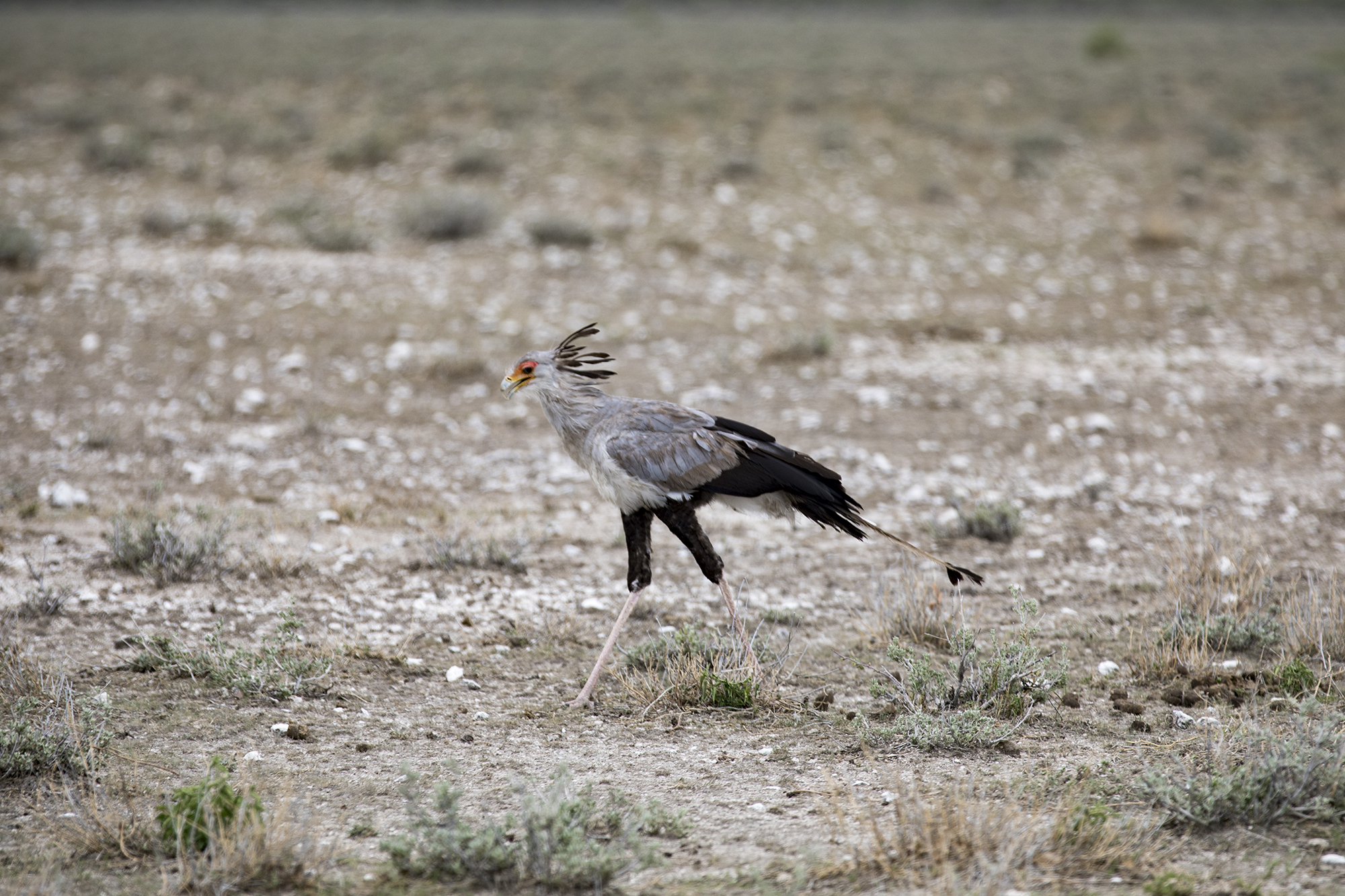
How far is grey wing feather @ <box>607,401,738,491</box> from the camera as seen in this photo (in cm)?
494

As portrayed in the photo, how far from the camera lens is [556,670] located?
545cm

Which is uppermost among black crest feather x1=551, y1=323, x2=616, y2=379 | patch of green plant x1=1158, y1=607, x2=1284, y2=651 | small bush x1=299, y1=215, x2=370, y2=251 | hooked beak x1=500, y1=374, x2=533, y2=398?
small bush x1=299, y1=215, x2=370, y2=251

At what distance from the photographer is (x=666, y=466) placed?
494cm

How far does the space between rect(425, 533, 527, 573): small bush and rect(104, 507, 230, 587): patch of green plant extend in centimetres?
127

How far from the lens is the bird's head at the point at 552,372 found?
5211 millimetres

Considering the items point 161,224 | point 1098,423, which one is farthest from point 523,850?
point 161,224

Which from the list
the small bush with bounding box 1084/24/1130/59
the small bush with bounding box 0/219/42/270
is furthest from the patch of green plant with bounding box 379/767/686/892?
the small bush with bounding box 1084/24/1130/59

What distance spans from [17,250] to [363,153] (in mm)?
6550

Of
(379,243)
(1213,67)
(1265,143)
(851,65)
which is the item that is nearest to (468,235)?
(379,243)

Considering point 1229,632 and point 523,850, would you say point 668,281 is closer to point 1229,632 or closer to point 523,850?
point 1229,632

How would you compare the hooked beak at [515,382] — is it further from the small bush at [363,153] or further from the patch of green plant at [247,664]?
the small bush at [363,153]

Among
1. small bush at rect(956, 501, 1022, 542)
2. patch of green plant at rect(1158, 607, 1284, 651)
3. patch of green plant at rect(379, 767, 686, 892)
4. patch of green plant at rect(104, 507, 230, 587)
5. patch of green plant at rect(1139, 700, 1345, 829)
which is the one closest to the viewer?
patch of green plant at rect(379, 767, 686, 892)

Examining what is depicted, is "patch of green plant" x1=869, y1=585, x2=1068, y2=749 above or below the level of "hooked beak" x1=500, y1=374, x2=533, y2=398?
below

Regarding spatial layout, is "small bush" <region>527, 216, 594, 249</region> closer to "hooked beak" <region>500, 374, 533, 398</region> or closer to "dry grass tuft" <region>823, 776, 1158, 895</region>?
"hooked beak" <region>500, 374, 533, 398</region>
